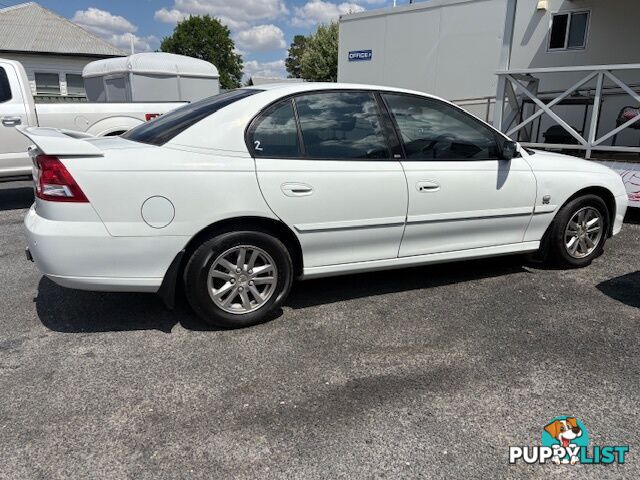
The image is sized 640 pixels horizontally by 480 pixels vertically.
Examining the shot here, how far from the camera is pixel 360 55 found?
14.5 metres

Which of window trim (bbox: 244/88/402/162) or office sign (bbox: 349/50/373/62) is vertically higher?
office sign (bbox: 349/50/373/62)

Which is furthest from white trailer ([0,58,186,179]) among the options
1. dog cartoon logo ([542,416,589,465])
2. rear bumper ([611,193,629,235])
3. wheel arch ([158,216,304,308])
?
dog cartoon logo ([542,416,589,465])

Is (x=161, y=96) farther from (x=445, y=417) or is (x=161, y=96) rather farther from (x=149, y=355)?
(x=445, y=417)

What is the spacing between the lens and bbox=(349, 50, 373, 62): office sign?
563 inches

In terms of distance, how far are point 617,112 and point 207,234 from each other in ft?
34.5

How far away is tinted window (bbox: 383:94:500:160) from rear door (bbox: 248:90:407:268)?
0.18 meters

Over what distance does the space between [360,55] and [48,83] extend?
68.2ft

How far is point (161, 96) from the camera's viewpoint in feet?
39.5

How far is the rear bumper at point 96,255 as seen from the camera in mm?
2990

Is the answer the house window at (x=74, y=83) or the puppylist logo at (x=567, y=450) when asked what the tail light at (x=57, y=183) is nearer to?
the puppylist logo at (x=567, y=450)

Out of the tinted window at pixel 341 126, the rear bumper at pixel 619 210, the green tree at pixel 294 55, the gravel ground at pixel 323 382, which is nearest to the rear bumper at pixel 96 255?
the gravel ground at pixel 323 382

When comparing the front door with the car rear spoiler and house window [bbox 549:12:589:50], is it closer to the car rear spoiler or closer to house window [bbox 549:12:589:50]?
the car rear spoiler

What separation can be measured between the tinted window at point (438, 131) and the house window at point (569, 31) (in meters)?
8.38

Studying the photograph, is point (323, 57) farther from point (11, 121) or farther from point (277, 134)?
point (277, 134)
